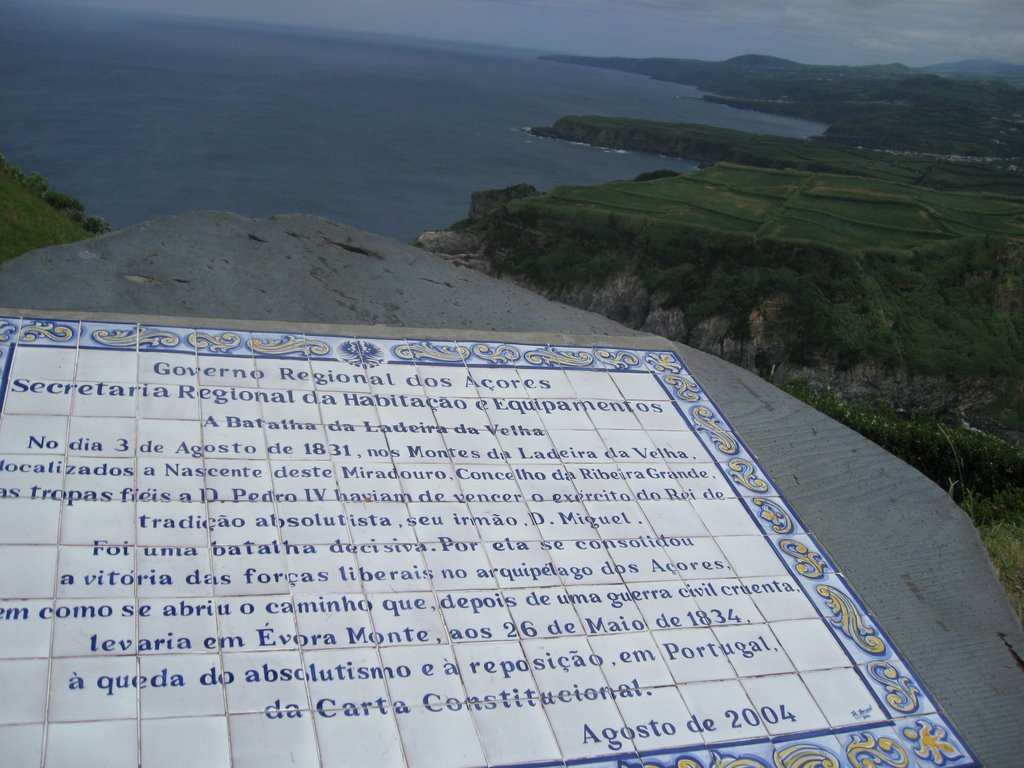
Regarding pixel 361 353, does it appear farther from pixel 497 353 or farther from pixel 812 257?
pixel 812 257

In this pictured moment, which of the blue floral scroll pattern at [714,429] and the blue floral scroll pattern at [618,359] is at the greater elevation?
the blue floral scroll pattern at [618,359]

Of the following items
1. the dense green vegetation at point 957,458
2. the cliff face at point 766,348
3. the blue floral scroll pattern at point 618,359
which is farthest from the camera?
the cliff face at point 766,348

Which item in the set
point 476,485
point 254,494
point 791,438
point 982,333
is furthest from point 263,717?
point 982,333

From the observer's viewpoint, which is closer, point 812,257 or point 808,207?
point 812,257

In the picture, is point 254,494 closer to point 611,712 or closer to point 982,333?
point 611,712

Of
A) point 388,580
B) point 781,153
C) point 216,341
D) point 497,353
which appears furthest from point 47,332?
point 781,153

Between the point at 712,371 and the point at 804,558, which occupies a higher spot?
the point at 712,371

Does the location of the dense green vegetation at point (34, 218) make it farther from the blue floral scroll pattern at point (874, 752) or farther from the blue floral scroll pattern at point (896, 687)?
the blue floral scroll pattern at point (874, 752)

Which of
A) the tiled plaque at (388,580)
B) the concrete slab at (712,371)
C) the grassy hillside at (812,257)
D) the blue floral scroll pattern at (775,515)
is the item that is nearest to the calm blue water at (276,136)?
the grassy hillside at (812,257)

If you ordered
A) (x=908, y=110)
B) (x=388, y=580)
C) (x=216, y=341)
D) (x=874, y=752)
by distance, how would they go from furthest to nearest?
1. (x=908, y=110)
2. (x=216, y=341)
3. (x=388, y=580)
4. (x=874, y=752)
